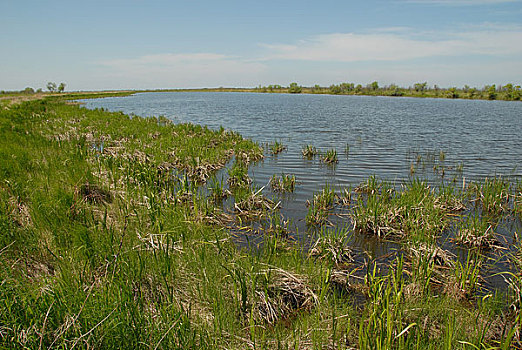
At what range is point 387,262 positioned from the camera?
627cm

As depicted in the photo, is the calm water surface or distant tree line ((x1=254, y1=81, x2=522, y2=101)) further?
distant tree line ((x1=254, y1=81, x2=522, y2=101))

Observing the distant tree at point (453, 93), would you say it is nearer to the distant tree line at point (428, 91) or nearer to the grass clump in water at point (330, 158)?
the distant tree line at point (428, 91)

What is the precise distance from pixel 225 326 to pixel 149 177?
5642mm

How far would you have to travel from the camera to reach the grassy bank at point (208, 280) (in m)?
3.22

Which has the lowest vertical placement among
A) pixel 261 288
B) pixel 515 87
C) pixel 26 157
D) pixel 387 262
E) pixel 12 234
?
pixel 387 262

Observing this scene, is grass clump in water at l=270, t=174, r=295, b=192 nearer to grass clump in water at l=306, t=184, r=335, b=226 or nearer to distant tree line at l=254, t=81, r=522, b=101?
grass clump in water at l=306, t=184, r=335, b=226

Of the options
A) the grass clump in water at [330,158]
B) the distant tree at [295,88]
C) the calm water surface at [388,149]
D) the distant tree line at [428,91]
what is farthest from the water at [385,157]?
the distant tree at [295,88]

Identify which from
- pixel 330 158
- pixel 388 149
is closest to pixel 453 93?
pixel 388 149

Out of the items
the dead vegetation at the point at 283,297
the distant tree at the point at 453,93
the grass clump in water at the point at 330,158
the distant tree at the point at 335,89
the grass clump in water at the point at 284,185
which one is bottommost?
the dead vegetation at the point at 283,297

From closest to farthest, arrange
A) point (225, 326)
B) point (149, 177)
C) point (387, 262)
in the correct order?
point (225, 326), point (387, 262), point (149, 177)

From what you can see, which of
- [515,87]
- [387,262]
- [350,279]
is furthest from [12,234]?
[515,87]

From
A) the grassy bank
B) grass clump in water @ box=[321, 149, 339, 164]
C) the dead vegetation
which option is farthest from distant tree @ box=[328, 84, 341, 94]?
the dead vegetation

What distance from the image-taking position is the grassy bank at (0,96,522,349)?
10.6 feet

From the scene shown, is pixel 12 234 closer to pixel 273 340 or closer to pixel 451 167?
pixel 273 340
